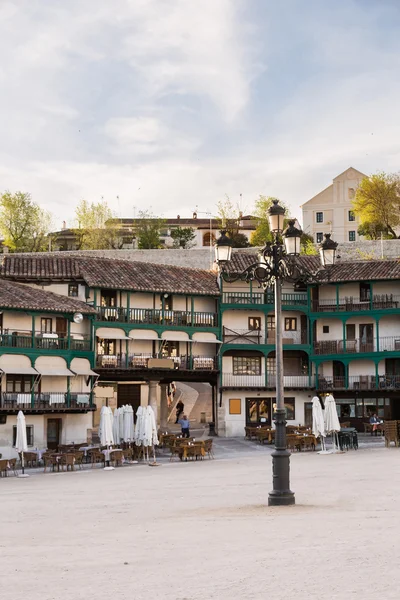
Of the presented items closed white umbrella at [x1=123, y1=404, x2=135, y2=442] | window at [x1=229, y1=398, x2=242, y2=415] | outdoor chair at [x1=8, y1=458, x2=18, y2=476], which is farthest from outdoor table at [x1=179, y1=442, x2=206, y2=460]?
window at [x1=229, y1=398, x2=242, y2=415]

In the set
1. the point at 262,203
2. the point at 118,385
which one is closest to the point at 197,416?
the point at 118,385

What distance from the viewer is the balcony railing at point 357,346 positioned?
5662 cm

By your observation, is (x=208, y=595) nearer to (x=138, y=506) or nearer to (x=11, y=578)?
(x=11, y=578)

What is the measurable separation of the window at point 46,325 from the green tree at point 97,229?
4750 centimetres

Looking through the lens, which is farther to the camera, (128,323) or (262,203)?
(262,203)

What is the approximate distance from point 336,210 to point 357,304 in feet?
148

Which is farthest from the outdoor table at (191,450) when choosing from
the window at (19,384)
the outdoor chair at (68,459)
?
the window at (19,384)

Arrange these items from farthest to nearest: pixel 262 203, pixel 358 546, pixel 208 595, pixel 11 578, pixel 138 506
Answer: pixel 262 203 < pixel 138 506 < pixel 358 546 < pixel 11 578 < pixel 208 595

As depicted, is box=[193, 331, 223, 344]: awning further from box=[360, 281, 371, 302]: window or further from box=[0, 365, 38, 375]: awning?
box=[0, 365, 38, 375]: awning

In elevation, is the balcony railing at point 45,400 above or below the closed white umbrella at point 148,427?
above

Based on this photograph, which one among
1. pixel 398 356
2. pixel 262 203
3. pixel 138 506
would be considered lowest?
pixel 138 506

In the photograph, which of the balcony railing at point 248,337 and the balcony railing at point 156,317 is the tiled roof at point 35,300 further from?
the balcony railing at point 248,337

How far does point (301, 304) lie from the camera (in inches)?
2302

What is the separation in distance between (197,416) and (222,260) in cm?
4743
